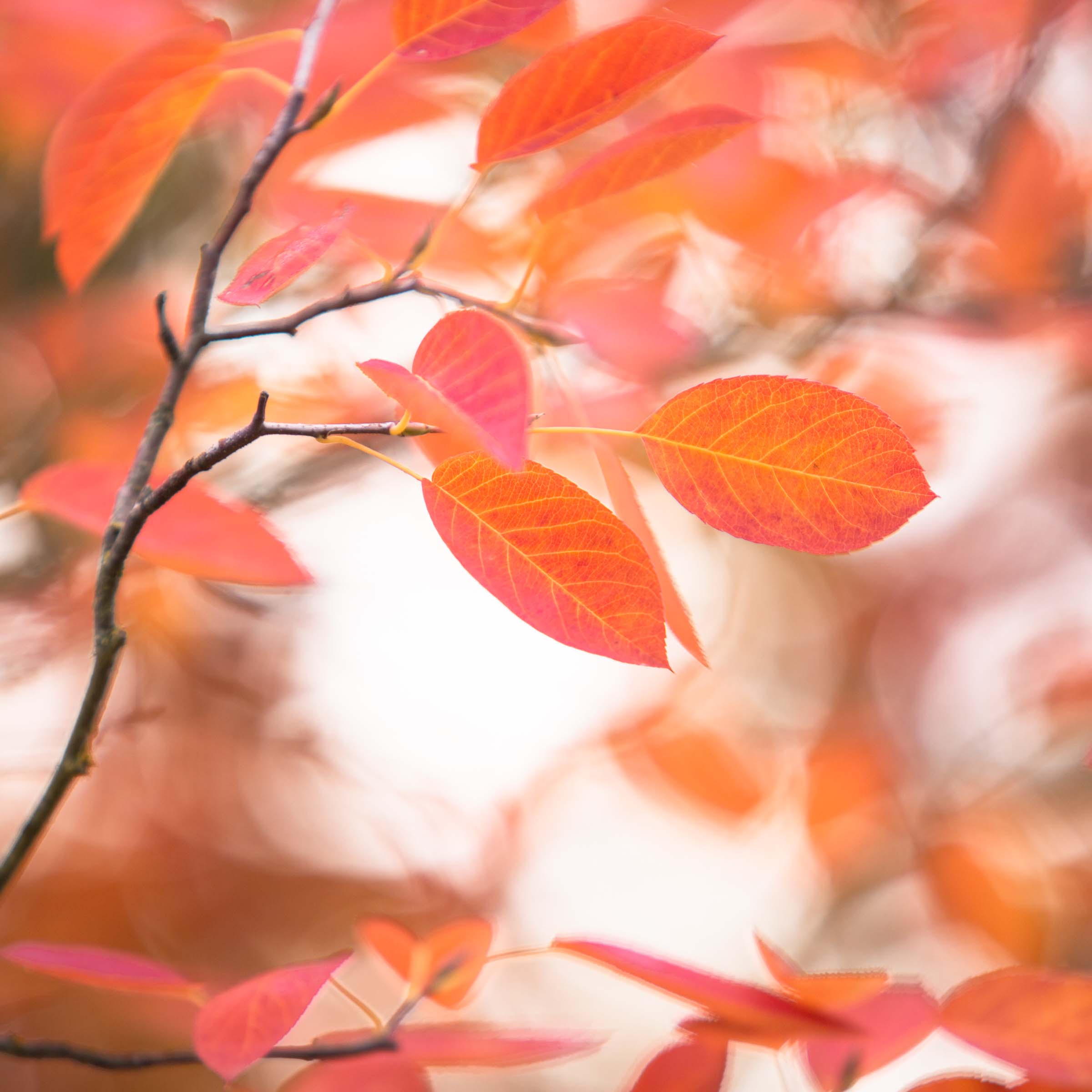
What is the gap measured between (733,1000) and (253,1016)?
0.19 meters

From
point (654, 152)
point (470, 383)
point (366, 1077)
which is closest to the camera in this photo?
point (470, 383)

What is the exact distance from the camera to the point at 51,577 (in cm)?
87

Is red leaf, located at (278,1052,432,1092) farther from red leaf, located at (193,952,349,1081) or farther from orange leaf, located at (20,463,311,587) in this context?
orange leaf, located at (20,463,311,587)

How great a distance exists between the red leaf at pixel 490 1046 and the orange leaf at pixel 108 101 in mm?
433

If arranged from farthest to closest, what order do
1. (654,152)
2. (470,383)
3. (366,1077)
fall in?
(366,1077), (654,152), (470,383)

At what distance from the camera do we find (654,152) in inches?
13.6

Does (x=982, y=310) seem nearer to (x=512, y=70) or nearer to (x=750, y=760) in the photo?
(x=512, y=70)

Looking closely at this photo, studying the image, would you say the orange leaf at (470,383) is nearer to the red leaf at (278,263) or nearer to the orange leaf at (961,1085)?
the red leaf at (278,263)

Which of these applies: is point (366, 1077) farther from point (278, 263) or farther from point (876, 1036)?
point (278, 263)

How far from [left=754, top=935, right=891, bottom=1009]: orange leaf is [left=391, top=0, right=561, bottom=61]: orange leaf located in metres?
0.45

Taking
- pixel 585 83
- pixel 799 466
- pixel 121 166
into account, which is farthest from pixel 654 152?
pixel 121 166

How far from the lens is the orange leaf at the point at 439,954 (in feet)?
1.63

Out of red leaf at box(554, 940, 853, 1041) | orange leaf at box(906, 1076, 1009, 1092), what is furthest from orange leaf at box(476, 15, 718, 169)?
orange leaf at box(906, 1076, 1009, 1092)

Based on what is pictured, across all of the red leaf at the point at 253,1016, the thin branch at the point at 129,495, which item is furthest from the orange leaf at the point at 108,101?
the red leaf at the point at 253,1016
